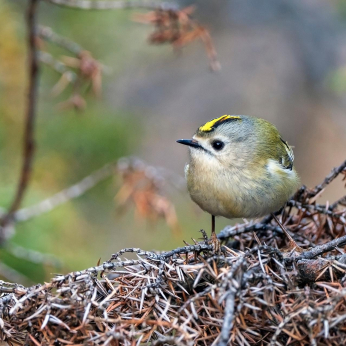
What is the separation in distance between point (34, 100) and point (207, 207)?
4.19 ft

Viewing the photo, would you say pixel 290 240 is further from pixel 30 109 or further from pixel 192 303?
pixel 30 109

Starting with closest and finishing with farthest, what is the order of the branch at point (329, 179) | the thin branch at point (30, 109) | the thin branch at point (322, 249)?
the thin branch at point (322, 249), the branch at point (329, 179), the thin branch at point (30, 109)

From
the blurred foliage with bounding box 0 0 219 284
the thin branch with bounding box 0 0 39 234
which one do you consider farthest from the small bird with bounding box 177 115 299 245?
the blurred foliage with bounding box 0 0 219 284

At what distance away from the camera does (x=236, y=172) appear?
8.44 ft

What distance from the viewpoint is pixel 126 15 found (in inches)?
197

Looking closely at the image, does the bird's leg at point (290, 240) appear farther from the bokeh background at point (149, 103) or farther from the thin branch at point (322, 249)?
the bokeh background at point (149, 103)

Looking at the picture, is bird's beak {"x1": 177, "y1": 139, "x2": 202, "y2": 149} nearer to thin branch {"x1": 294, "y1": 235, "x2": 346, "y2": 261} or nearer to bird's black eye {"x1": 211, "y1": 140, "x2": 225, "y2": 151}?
bird's black eye {"x1": 211, "y1": 140, "x2": 225, "y2": 151}

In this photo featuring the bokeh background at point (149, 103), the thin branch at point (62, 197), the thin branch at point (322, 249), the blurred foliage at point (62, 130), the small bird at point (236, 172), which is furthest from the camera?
the bokeh background at point (149, 103)

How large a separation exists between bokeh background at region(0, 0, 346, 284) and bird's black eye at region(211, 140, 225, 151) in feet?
2.36

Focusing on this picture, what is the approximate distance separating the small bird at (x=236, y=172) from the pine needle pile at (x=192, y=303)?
0.83m

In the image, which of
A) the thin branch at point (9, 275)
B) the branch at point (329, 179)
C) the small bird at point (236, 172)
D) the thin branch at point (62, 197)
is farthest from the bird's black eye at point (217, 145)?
the thin branch at point (9, 275)

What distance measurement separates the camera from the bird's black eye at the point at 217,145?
106 inches

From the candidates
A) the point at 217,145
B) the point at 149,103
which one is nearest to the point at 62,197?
the point at 217,145

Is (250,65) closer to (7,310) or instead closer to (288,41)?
(288,41)
